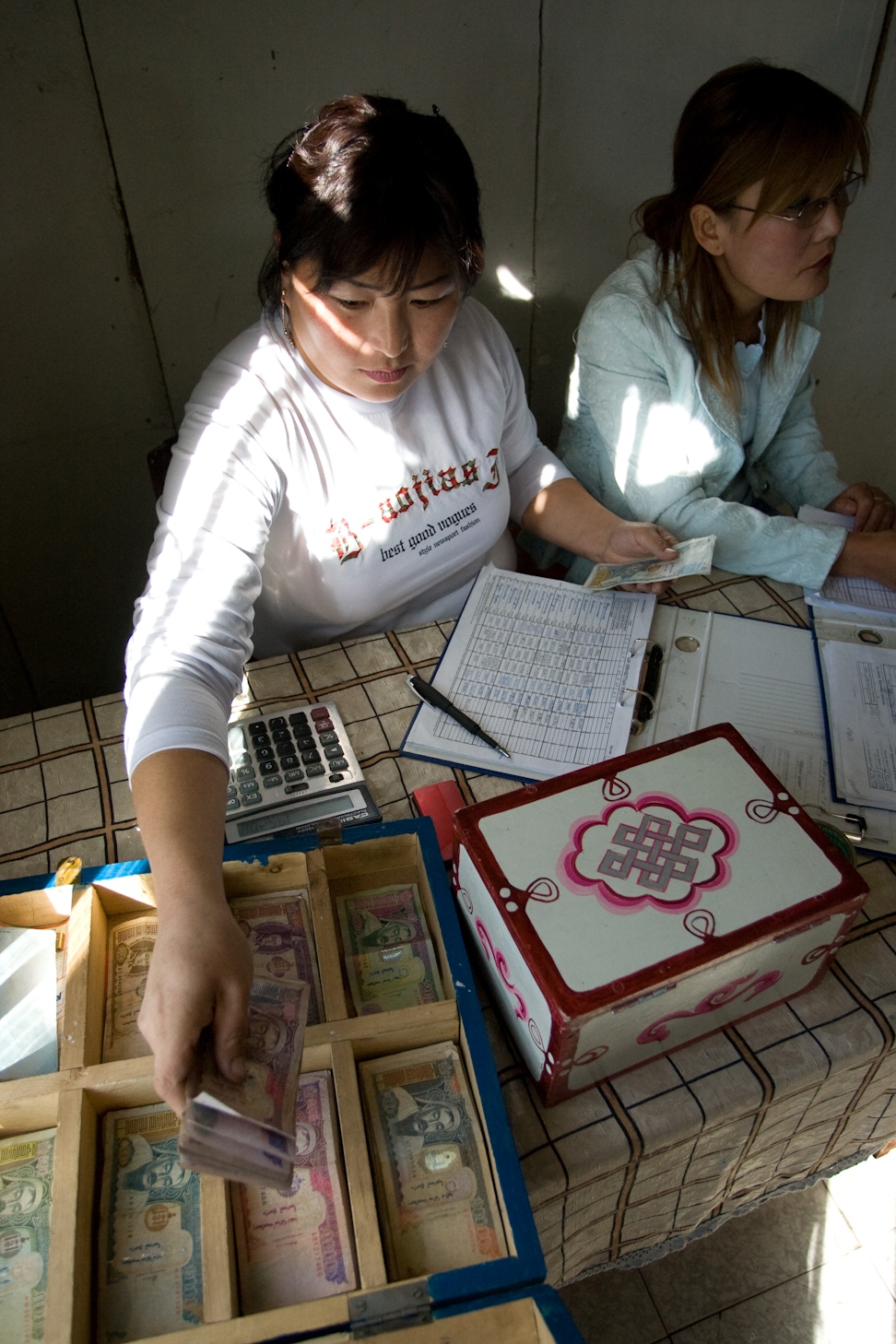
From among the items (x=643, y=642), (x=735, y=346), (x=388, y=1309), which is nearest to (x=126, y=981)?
(x=388, y=1309)

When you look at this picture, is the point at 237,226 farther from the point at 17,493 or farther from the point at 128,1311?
the point at 128,1311

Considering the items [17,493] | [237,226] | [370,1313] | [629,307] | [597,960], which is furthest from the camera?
[17,493]

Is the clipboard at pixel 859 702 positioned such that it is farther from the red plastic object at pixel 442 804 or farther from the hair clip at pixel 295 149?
the hair clip at pixel 295 149

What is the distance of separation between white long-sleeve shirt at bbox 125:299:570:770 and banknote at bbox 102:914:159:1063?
180mm

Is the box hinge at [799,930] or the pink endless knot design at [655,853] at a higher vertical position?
the pink endless knot design at [655,853]

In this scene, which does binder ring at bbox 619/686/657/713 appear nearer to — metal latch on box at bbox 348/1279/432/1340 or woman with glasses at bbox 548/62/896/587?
woman with glasses at bbox 548/62/896/587

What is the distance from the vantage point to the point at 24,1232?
2.29ft

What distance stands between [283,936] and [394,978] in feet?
0.42

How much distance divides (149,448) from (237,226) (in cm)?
54

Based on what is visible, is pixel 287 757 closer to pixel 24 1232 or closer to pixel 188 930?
pixel 188 930

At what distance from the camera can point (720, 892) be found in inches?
30.8

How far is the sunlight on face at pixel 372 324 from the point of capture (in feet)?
3.48

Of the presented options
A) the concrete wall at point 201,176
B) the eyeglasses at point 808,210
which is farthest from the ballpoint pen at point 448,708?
the concrete wall at point 201,176

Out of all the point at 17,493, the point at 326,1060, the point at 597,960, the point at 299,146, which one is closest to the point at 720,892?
the point at 597,960
